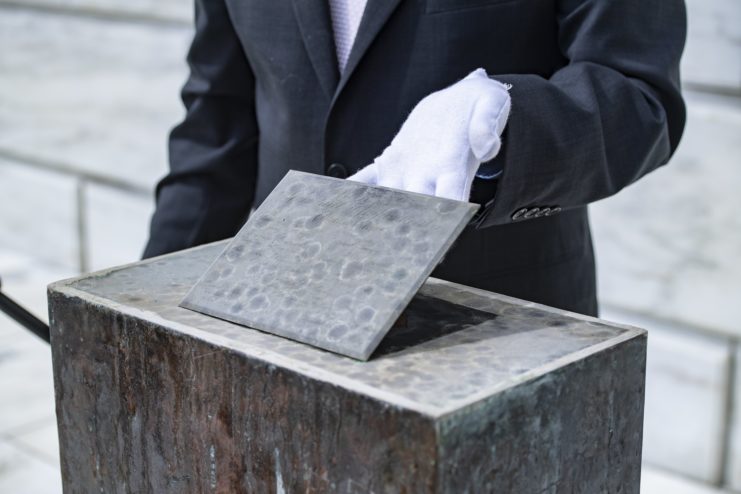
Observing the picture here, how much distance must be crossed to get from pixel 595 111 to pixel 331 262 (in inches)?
16.7

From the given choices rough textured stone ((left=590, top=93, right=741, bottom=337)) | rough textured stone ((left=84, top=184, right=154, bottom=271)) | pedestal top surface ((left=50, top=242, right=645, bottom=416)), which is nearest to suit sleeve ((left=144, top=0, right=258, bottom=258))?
pedestal top surface ((left=50, top=242, right=645, bottom=416))

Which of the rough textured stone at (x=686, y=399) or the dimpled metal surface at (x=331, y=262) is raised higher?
the dimpled metal surface at (x=331, y=262)

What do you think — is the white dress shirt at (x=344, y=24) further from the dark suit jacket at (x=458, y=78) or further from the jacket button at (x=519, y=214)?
the jacket button at (x=519, y=214)

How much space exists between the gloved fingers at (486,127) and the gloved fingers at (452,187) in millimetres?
32

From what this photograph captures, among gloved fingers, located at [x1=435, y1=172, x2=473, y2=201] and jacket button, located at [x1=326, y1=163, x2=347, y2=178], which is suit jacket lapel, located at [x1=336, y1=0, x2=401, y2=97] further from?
gloved fingers, located at [x1=435, y1=172, x2=473, y2=201]

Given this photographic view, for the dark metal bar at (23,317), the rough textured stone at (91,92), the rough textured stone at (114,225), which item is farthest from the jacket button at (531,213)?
the rough textured stone at (114,225)

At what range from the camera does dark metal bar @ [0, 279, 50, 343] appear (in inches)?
55.2

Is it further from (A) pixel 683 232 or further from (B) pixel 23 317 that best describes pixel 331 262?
(A) pixel 683 232

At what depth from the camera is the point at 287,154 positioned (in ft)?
5.29

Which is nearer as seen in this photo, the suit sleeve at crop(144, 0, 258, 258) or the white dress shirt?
the white dress shirt

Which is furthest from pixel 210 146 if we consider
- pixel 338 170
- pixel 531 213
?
pixel 531 213

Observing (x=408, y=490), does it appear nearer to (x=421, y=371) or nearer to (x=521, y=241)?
(x=421, y=371)

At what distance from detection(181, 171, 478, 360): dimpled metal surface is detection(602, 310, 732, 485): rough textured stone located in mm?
1750

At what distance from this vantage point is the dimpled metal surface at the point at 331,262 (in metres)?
1.01
